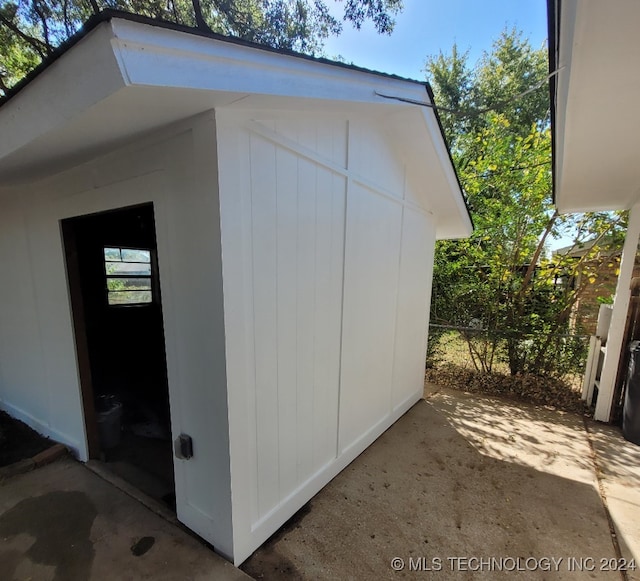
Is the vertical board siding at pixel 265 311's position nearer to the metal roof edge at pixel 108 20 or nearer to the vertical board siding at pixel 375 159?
the metal roof edge at pixel 108 20

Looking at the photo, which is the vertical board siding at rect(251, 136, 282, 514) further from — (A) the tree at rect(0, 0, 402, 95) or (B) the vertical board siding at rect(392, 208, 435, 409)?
(A) the tree at rect(0, 0, 402, 95)

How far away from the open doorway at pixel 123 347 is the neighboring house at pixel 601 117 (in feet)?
10.9

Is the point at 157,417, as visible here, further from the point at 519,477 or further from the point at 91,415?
the point at 519,477

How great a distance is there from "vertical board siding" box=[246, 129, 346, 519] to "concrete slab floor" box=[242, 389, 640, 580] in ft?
1.14

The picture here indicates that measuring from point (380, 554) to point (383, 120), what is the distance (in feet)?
11.1

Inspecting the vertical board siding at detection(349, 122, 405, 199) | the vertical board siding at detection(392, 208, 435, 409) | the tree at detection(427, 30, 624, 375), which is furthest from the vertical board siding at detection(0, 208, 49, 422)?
the tree at detection(427, 30, 624, 375)

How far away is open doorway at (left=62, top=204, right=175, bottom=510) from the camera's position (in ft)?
8.55

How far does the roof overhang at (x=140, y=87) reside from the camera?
3.15 feet

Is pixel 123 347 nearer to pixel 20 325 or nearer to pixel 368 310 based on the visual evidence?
pixel 20 325

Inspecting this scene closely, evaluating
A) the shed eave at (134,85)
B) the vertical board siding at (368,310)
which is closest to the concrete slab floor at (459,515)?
the vertical board siding at (368,310)

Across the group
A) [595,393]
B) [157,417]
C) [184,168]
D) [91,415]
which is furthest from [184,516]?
[595,393]

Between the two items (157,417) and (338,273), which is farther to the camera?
(157,417)

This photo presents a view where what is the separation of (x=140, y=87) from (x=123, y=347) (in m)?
4.42

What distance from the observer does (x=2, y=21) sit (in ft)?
14.9
